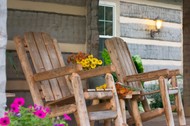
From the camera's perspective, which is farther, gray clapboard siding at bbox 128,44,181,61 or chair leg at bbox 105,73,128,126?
gray clapboard siding at bbox 128,44,181,61

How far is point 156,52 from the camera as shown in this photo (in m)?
8.99

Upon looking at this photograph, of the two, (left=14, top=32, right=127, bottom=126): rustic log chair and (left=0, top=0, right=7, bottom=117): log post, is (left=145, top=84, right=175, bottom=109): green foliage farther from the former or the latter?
(left=0, top=0, right=7, bottom=117): log post

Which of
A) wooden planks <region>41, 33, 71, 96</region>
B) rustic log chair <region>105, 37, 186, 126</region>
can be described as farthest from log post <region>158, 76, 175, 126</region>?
wooden planks <region>41, 33, 71, 96</region>

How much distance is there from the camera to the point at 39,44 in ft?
13.2

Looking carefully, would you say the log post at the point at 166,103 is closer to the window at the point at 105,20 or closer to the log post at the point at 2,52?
the log post at the point at 2,52

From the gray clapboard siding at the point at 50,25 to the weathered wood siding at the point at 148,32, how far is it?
3.97m

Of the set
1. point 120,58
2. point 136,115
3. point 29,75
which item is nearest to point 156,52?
point 120,58

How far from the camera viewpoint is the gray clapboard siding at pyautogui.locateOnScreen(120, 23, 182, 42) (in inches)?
335

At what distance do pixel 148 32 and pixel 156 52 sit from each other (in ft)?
1.43

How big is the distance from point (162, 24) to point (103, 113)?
5.81 meters

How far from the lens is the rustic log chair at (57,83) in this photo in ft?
10.8

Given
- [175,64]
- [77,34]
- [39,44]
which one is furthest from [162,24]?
[39,44]

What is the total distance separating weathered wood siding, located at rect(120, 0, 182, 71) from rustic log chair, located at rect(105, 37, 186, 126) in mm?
3590

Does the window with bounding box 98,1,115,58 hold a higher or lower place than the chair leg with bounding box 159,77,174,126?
higher
